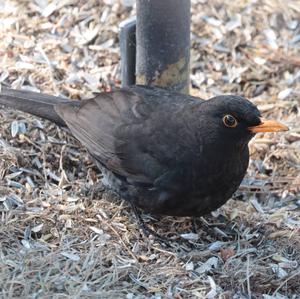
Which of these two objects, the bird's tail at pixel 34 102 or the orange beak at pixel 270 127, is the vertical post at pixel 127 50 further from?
the orange beak at pixel 270 127

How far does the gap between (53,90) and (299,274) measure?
2.42 metres

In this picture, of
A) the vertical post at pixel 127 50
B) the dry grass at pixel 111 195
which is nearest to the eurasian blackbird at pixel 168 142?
the dry grass at pixel 111 195

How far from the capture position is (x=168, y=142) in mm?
5059

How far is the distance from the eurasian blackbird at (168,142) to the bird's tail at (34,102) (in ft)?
0.33

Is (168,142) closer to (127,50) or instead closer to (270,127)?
(270,127)

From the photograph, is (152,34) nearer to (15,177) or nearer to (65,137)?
(65,137)

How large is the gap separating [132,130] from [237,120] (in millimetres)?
768

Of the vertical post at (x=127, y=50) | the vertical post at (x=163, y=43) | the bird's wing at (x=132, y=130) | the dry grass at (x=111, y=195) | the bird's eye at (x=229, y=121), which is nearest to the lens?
the dry grass at (x=111, y=195)

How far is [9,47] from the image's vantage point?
6348mm

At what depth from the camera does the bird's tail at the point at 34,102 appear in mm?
5551

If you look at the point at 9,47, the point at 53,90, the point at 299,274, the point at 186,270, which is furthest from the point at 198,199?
the point at 9,47

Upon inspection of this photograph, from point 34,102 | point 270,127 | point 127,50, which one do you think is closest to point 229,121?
point 270,127

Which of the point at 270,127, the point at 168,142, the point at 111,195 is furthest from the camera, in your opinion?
the point at 111,195

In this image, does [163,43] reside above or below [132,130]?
above
